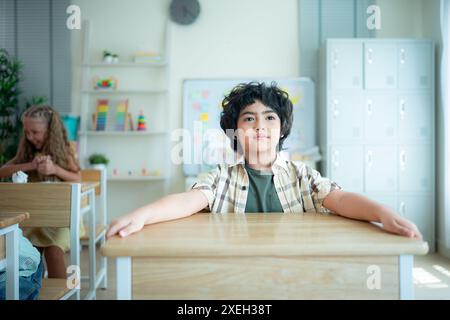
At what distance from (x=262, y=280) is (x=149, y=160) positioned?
11.0 feet

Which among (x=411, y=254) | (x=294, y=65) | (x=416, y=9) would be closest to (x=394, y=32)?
(x=416, y=9)

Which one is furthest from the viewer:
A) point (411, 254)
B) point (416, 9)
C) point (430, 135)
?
point (416, 9)

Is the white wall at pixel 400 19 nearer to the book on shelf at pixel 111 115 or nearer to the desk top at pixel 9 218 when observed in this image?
the book on shelf at pixel 111 115

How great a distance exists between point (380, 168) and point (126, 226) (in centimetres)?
320

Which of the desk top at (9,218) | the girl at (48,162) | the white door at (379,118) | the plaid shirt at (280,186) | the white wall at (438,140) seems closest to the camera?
the desk top at (9,218)

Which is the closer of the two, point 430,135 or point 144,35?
point 430,135

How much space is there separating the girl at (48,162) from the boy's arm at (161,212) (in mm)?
1307

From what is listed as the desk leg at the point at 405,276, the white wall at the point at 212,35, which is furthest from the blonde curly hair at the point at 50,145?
the desk leg at the point at 405,276

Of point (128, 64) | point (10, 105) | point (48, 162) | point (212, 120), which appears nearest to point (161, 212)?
point (48, 162)

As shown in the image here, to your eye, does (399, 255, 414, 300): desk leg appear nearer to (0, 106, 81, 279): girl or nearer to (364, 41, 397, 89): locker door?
(0, 106, 81, 279): girl

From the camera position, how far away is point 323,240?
2.39ft

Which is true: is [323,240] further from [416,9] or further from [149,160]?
[416,9]

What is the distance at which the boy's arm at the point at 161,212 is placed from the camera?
0.78 m

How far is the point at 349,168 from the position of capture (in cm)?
356
